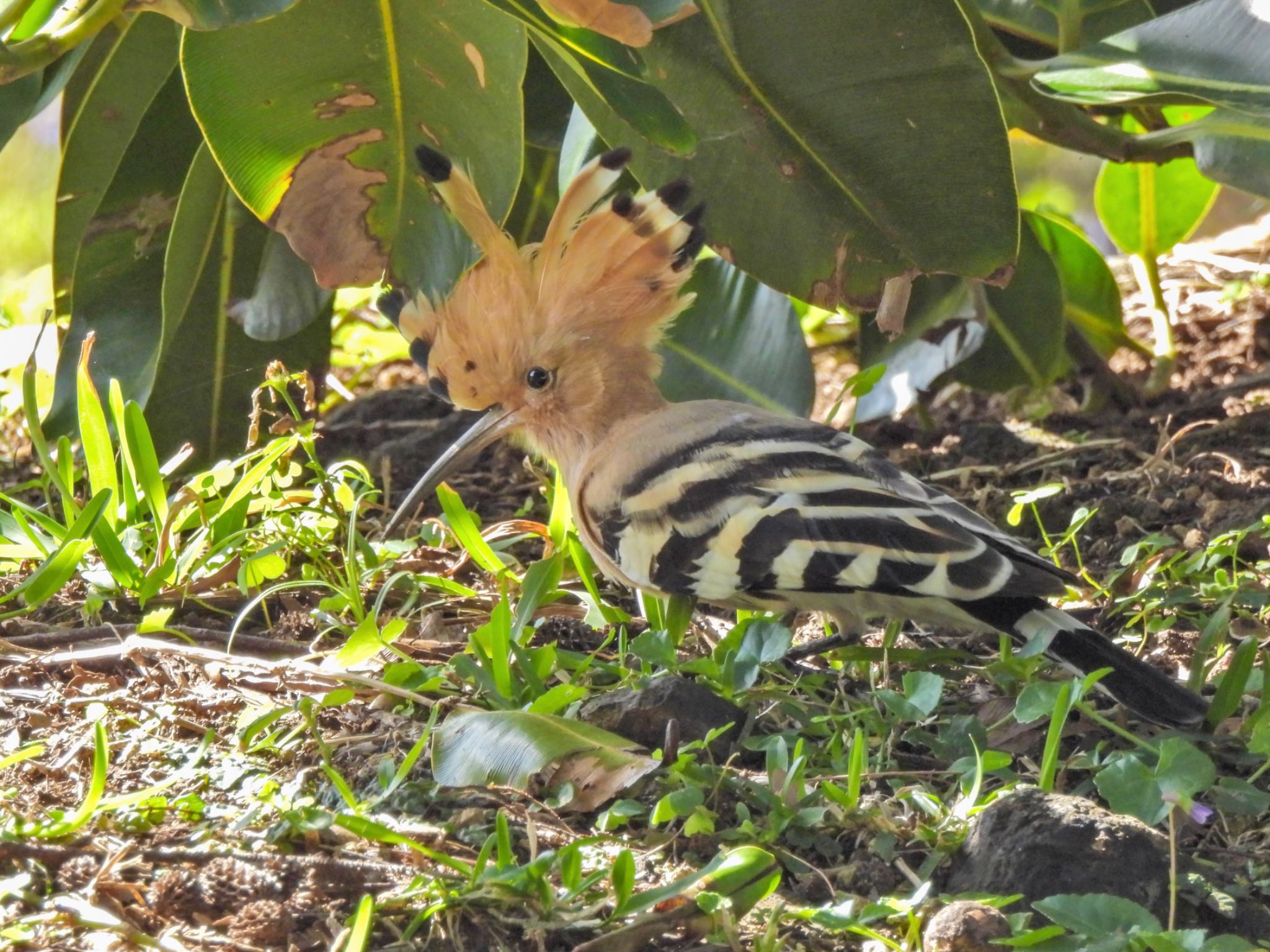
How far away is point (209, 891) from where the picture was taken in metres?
1.33

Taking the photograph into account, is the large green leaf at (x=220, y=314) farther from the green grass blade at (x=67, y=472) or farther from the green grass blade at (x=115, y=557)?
the green grass blade at (x=115, y=557)

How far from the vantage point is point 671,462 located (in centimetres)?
215

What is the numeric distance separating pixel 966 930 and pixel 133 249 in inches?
90.1

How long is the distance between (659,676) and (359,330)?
7.38 feet

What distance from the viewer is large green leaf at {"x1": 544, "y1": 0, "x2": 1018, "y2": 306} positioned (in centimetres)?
215

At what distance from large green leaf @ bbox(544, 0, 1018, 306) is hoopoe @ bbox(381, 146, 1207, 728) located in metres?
0.13

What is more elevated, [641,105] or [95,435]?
[641,105]

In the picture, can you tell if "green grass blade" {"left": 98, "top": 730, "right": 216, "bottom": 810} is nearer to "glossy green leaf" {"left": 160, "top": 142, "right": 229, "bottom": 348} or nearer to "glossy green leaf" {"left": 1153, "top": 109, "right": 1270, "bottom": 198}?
"glossy green leaf" {"left": 160, "top": 142, "right": 229, "bottom": 348}

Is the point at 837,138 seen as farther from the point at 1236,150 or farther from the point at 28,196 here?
the point at 28,196

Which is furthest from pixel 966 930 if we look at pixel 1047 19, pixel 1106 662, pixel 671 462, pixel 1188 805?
pixel 1047 19

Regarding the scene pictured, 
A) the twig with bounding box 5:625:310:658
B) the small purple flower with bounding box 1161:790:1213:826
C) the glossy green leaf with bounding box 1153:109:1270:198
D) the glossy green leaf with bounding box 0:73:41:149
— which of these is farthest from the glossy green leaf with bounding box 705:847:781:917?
the glossy green leaf with bounding box 0:73:41:149

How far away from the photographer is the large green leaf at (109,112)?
8.84 feet

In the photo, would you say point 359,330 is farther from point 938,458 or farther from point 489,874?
point 489,874

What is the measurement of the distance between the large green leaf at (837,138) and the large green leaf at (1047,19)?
2.33 feet
